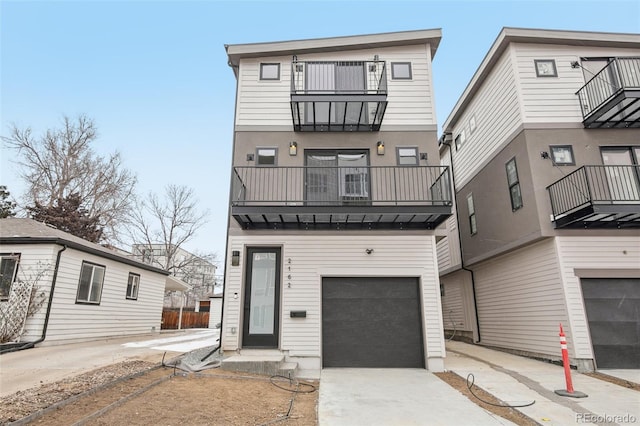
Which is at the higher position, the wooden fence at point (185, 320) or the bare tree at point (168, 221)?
the bare tree at point (168, 221)

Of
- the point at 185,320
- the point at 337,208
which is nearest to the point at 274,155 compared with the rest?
the point at 337,208

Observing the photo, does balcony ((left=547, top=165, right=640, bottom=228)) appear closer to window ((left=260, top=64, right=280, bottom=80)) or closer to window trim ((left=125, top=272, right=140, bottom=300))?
window ((left=260, top=64, right=280, bottom=80))

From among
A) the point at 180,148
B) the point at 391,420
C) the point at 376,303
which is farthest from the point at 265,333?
the point at 180,148

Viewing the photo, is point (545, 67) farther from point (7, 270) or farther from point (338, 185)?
point (7, 270)

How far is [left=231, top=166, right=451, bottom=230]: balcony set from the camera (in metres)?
7.07

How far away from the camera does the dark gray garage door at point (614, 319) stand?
6758 mm

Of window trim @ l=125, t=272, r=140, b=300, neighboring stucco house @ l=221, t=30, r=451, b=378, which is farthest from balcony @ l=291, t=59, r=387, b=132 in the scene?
window trim @ l=125, t=272, r=140, b=300

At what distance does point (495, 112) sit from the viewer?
944 centimetres

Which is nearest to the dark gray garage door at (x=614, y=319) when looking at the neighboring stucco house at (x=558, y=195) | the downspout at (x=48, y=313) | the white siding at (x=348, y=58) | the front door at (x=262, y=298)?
the neighboring stucco house at (x=558, y=195)

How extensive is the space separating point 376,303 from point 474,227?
18.5 feet

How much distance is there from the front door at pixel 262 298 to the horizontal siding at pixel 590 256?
6437 millimetres

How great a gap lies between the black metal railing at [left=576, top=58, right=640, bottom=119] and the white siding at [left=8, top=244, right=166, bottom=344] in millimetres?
14506

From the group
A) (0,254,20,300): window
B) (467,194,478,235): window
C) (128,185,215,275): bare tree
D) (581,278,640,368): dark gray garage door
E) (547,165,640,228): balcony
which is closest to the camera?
(547,165,640,228): balcony

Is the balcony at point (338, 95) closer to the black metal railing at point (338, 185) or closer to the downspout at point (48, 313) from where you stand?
the black metal railing at point (338, 185)
